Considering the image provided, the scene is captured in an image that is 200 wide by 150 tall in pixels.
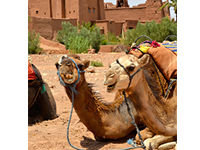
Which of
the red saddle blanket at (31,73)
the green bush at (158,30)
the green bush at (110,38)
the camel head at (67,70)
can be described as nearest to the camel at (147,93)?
the camel head at (67,70)

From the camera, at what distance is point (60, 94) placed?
755 centimetres

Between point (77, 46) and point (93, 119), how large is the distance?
16.6m

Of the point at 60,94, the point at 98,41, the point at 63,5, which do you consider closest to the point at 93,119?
the point at 60,94

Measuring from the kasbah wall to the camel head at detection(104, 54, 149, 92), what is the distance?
24.4 m

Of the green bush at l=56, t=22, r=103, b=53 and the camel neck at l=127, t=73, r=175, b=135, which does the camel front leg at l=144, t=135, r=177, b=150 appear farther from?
the green bush at l=56, t=22, r=103, b=53

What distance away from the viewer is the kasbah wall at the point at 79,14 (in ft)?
89.6

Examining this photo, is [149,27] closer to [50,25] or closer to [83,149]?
[50,25]

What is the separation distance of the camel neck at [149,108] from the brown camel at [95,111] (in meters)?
0.74

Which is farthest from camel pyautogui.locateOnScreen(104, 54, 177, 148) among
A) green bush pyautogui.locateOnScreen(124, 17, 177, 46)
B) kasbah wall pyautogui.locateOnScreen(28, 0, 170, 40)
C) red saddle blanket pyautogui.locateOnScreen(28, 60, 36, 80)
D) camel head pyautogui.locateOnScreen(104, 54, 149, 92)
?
kasbah wall pyautogui.locateOnScreen(28, 0, 170, 40)

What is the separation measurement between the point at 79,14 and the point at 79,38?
11.0 meters

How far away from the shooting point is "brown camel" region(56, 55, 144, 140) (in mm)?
3443

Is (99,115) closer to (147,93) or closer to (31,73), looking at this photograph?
(147,93)

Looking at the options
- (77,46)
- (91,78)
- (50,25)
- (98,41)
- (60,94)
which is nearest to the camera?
(60,94)

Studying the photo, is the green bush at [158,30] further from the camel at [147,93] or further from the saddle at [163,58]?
the camel at [147,93]
